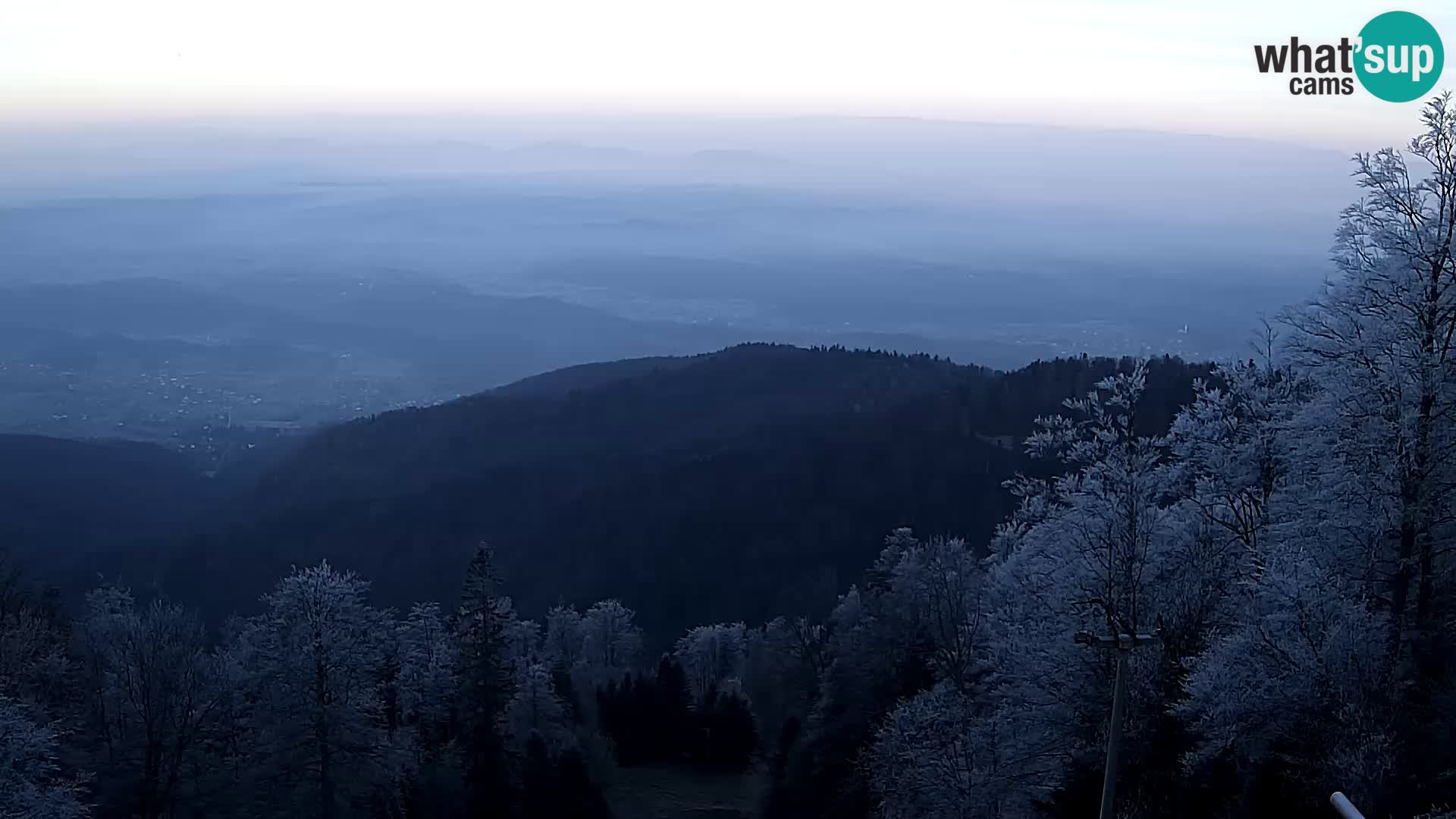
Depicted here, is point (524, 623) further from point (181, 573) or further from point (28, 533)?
point (28, 533)

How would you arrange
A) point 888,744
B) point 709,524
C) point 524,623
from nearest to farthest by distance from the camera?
point 888,744, point 524,623, point 709,524

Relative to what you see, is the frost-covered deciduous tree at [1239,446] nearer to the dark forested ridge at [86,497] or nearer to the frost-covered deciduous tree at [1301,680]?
the frost-covered deciduous tree at [1301,680]

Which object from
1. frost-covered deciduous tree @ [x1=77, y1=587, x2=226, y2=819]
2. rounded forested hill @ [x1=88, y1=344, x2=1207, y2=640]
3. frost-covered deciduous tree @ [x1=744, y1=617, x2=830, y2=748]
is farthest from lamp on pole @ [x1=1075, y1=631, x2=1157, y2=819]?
rounded forested hill @ [x1=88, y1=344, x2=1207, y2=640]

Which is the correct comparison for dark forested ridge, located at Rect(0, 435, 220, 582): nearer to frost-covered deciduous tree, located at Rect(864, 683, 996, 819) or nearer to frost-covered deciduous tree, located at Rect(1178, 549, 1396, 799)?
frost-covered deciduous tree, located at Rect(864, 683, 996, 819)

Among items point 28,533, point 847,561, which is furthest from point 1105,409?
point 28,533

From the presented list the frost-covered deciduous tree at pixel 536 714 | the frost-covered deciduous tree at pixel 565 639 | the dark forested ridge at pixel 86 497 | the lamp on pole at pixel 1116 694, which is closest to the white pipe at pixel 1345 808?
the lamp on pole at pixel 1116 694
